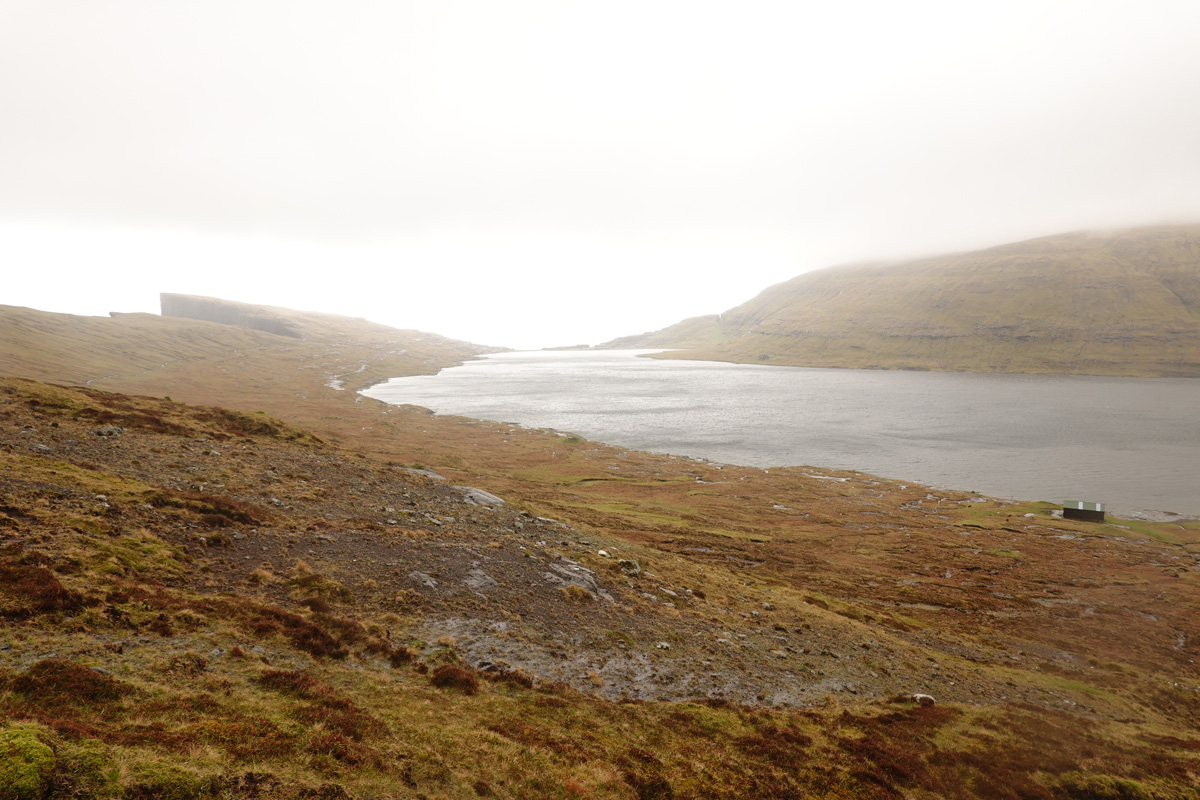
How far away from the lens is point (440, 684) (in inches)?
575

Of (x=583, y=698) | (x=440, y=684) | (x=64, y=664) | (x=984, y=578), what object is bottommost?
(x=984, y=578)

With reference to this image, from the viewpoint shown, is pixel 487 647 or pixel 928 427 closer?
pixel 487 647

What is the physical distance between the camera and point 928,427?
11088 cm

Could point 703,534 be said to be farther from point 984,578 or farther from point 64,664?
point 64,664

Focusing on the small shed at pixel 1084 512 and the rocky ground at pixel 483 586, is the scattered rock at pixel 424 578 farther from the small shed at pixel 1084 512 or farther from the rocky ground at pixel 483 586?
the small shed at pixel 1084 512

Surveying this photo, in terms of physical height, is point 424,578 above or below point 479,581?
above

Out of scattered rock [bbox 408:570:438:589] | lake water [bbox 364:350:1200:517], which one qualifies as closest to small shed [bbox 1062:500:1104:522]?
lake water [bbox 364:350:1200:517]

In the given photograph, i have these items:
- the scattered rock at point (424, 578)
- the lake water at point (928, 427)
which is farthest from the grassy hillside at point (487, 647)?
the lake water at point (928, 427)

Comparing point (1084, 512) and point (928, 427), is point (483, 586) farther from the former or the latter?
point (928, 427)

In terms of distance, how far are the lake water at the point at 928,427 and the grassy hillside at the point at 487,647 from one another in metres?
37.8

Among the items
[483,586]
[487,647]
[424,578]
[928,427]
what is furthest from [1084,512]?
[424,578]

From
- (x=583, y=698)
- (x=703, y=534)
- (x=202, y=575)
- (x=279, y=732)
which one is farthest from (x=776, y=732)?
(x=703, y=534)

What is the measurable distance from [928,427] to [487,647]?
11973cm

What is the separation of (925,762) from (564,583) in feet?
47.6
